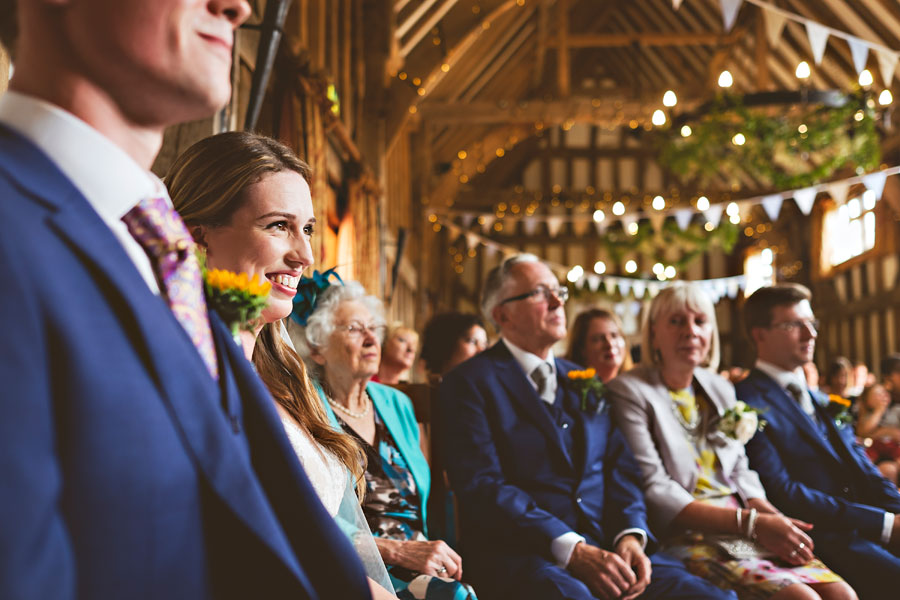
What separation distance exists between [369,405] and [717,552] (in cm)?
115

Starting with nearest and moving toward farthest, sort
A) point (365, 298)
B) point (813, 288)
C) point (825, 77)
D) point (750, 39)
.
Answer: point (365, 298)
point (825, 77)
point (750, 39)
point (813, 288)

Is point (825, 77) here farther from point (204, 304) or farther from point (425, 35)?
point (204, 304)

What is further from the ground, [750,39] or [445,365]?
[750,39]

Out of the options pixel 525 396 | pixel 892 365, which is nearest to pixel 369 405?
pixel 525 396

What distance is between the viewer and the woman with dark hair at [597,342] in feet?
12.3

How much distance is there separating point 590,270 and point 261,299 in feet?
61.8

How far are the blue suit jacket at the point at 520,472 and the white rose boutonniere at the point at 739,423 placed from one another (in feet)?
1.15

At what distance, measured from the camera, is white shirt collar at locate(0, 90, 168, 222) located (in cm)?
65

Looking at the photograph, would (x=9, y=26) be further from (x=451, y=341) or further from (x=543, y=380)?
(x=451, y=341)

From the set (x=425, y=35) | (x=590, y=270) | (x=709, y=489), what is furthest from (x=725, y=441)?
(x=590, y=270)

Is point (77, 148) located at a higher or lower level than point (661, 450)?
higher

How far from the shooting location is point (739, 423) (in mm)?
2494

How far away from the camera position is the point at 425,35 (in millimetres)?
8953

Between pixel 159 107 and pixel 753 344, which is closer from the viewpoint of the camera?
pixel 159 107
